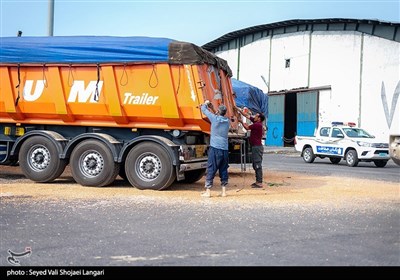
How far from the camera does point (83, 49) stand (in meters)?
11.0

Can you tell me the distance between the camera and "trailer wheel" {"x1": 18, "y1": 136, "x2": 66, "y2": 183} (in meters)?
11.2

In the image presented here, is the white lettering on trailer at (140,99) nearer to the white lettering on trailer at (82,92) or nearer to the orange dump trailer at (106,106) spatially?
the orange dump trailer at (106,106)

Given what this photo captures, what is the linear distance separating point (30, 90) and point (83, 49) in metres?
1.58

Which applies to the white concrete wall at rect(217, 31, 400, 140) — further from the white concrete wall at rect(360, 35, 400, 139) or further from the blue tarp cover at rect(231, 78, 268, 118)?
the blue tarp cover at rect(231, 78, 268, 118)

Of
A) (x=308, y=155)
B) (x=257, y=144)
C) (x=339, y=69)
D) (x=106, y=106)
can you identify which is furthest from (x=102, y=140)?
(x=339, y=69)

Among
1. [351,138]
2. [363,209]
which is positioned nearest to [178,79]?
[363,209]

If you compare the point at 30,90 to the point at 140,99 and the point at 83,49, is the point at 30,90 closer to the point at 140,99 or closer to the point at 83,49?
the point at 83,49

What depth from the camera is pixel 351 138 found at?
22.5m

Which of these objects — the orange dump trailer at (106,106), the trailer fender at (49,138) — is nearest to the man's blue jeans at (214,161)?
A: the orange dump trailer at (106,106)

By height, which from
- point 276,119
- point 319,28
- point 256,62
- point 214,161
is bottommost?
point 214,161

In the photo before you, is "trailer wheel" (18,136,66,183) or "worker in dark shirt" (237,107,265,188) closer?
"trailer wheel" (18,136,66,183)

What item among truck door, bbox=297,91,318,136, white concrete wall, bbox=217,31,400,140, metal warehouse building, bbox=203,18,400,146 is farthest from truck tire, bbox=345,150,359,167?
truck door, bbox=297,91,318,136

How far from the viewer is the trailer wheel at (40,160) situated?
1117 centimetres

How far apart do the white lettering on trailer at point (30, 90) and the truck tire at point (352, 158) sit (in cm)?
1494
